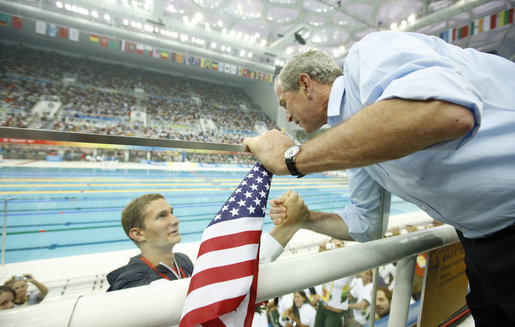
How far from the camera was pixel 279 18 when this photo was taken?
12.2m

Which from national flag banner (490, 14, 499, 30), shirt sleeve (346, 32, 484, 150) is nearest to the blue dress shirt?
shirt sleeve (346, 32, 484, 150)

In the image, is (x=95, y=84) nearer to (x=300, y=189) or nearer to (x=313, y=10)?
(x=313, y=10)

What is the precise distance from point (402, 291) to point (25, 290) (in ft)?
4.20

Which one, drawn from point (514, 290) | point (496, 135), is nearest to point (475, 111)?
point (496, 135)

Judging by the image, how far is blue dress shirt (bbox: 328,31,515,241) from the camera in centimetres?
54

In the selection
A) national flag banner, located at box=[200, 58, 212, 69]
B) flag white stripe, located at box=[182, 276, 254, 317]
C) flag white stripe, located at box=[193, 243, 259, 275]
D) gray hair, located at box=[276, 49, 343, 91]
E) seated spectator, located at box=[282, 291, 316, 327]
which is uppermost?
national flag banner, located at box=[200, 58, 212, 69]

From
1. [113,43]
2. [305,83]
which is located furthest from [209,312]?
[113,43]

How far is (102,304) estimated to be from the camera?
427 millimetres

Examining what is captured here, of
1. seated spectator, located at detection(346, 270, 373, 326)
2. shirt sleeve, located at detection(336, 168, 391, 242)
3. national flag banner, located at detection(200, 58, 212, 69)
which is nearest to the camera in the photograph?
shirt sleeve, located at detection(336, 168, 391, 242)

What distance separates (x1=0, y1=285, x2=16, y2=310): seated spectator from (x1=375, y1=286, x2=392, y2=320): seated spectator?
233 centimetres


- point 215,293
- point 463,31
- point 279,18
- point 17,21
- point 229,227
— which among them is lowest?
point 215,293

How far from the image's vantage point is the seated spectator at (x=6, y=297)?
1.92 ft

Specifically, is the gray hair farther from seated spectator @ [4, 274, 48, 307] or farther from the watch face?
seated spectator @ [4, 274, 48, 307]

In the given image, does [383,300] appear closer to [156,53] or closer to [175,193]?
[175,193]
